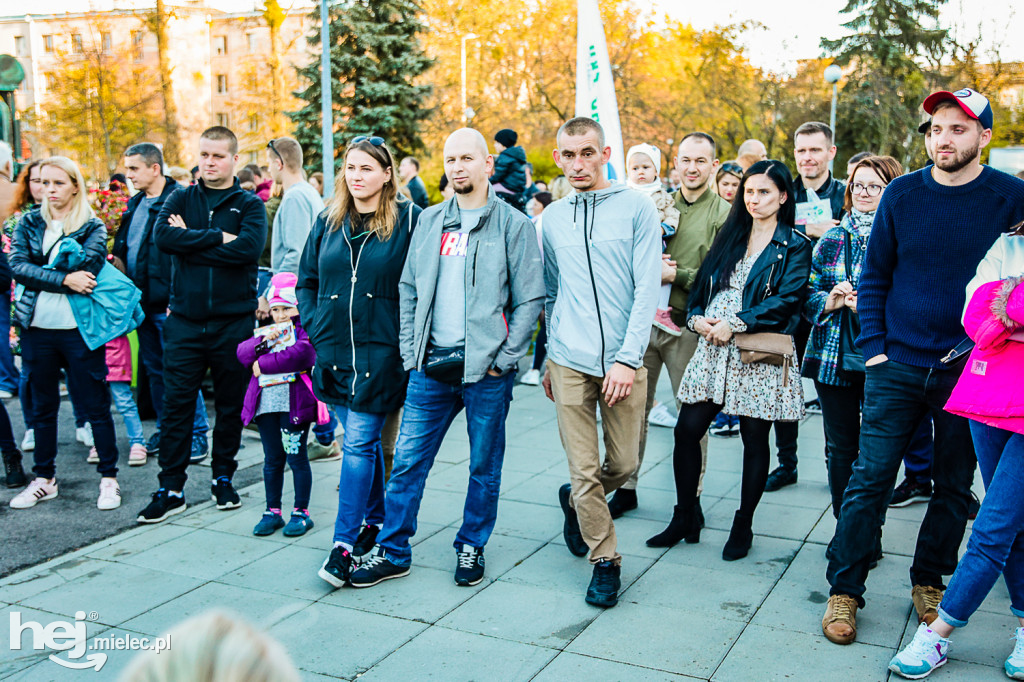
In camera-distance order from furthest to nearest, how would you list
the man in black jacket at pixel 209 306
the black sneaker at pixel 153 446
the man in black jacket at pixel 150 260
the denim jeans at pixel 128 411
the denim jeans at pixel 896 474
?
the black sneaker at pixel 153 446
the denim jeans at pixel 128 411
the man in black jacket at pixel 150 260
the man in black jacket at pixel 209 306
the denim jeans at pixel 896 474

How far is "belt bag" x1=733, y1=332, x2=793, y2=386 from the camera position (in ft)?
15.1

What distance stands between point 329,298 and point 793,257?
2363mm

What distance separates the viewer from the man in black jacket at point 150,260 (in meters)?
6.66

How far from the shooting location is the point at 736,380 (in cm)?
466

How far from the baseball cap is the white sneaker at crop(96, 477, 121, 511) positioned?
5.06 metres

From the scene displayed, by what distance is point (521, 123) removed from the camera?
35.2 m

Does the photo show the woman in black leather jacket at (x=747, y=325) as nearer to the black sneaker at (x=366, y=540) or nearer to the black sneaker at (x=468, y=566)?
the black sneaker at (x=468, y=566)

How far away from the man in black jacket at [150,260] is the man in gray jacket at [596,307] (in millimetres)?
3507

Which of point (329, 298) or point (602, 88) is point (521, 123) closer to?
A: point (602, 88)

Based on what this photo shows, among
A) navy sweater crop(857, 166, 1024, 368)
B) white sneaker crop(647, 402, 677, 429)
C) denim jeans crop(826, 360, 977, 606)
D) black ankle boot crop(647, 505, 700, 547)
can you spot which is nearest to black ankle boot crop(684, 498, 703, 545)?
black ankle boot crop(647, 505, 700, 547)

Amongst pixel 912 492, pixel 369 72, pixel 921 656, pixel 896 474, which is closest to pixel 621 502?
pixel 912 492

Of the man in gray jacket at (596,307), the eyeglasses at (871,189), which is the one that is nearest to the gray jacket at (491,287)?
the man in gray jacket at (596,307)

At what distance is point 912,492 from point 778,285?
1.99 meters

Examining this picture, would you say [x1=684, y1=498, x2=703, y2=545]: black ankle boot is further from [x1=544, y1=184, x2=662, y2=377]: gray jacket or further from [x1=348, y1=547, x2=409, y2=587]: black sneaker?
[x1=348, y1=547, x2=409, y2=587]: black sneaker
